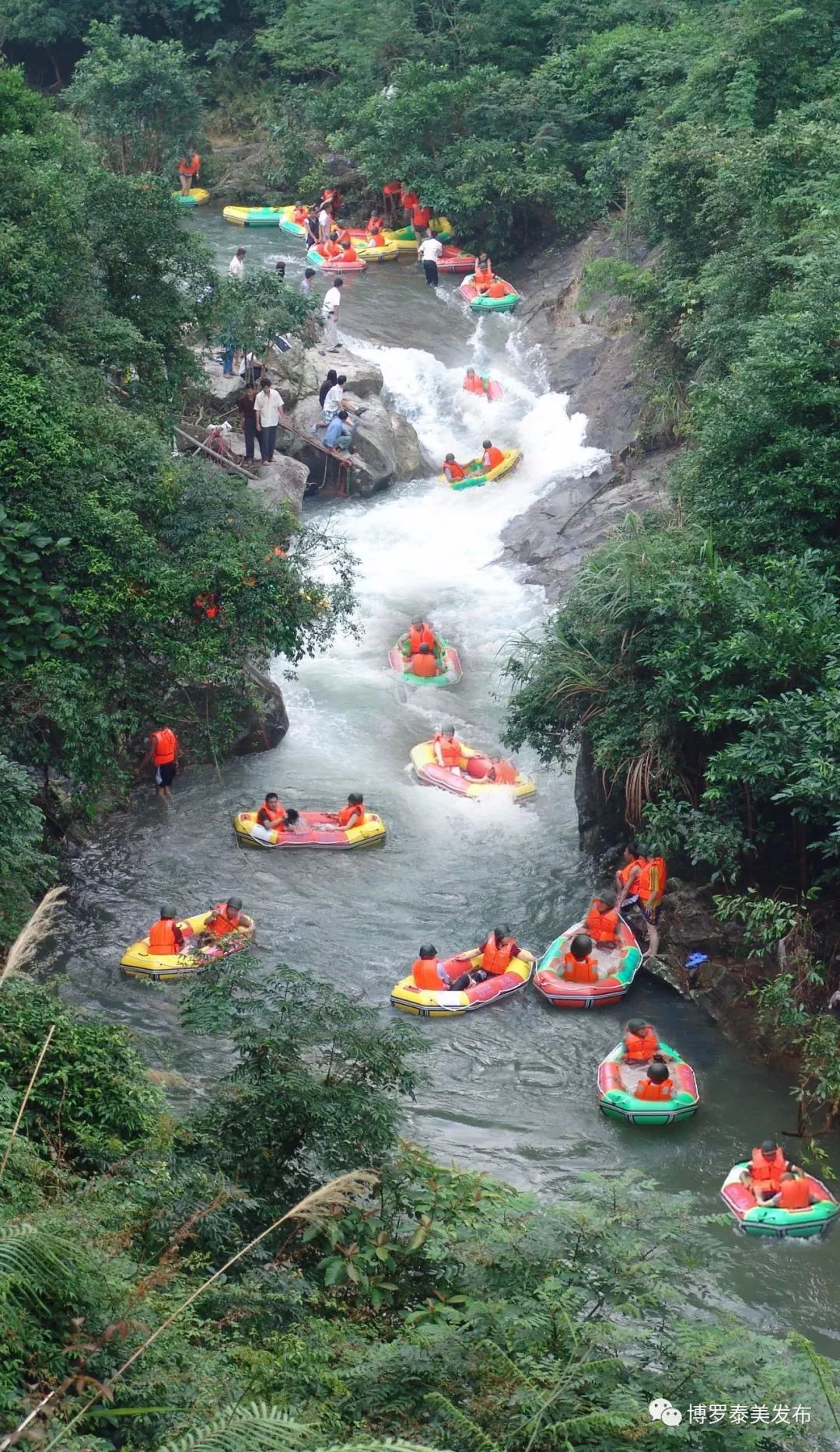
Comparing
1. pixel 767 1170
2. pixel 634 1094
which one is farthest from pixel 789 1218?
pixel 634 1094

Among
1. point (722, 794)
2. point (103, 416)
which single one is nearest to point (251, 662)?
point (103, 416)

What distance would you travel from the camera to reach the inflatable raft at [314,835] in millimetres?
16859

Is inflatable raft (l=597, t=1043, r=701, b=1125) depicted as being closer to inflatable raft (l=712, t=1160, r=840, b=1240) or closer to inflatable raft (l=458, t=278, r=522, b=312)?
inflatable raft (l=712, t=1160, r=840, b=1240)

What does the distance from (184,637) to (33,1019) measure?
19.3 ft

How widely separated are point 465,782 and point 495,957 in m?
3.77

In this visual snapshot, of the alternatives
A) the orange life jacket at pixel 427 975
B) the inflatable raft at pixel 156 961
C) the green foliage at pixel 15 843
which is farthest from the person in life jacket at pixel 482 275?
the green foliage at pixel 15 843

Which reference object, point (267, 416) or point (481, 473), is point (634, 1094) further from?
point (481, 473)

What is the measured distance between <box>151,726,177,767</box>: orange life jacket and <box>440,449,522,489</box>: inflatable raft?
10173 millimetres

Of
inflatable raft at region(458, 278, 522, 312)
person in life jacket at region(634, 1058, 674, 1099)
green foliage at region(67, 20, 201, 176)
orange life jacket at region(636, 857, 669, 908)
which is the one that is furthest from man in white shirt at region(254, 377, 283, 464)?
green foliage at region(67, 20, 201, 176)

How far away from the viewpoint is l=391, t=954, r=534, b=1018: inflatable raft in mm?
14250

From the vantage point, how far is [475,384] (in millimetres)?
27719

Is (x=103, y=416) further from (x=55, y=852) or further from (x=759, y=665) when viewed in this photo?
(x=759, y=665)

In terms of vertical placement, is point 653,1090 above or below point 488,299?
below

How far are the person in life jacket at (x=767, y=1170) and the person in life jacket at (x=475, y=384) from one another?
18720 mm
